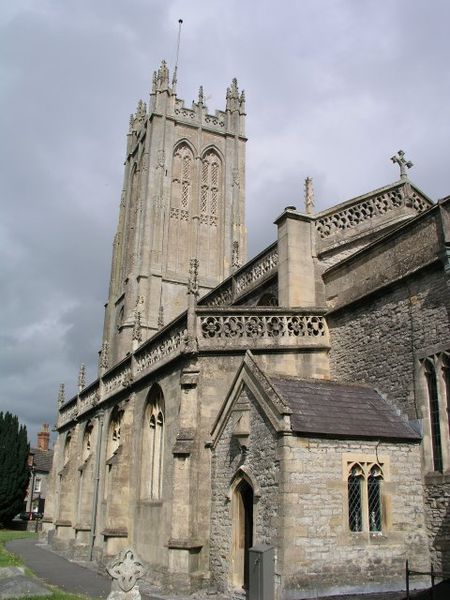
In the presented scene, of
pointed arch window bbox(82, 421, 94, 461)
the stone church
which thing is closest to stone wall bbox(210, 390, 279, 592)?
the stone church

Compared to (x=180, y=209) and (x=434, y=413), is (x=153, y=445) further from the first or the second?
(x=180, y=209)

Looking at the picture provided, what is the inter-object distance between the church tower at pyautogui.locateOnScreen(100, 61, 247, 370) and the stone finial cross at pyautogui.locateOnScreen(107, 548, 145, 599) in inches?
1290

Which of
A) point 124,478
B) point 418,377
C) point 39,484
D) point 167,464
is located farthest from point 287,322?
point 39,484

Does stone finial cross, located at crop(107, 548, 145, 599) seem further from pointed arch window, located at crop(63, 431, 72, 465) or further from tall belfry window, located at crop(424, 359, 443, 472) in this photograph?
pointed arch window, located at crop(63, 431, 72, 465)

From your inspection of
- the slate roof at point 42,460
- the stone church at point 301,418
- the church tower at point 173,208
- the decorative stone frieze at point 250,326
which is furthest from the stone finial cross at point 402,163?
the slate roof at point 42,460

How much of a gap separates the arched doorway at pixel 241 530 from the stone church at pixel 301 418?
0.09ft

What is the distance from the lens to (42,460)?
62.3 meters

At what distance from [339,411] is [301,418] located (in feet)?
3.86

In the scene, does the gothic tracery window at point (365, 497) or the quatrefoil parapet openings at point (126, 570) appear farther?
the gothic tracery window at point (365, 497)

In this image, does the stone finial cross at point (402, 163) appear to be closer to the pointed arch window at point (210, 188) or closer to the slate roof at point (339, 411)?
the slate roof at point (339, 411)

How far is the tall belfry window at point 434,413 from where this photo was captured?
12414 mm

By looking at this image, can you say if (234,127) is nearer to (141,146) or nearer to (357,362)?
(141,146)

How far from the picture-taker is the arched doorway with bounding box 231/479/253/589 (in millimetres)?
12898

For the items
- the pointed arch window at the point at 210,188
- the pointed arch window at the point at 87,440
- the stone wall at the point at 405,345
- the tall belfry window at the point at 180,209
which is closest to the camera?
the stone wall at the point at 405,345
